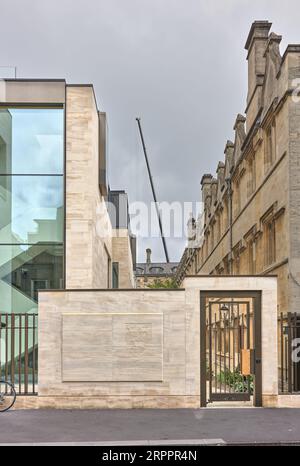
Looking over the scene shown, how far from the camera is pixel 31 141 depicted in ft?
64.8

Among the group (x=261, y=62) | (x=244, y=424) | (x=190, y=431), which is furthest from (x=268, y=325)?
(x=261, y=62)

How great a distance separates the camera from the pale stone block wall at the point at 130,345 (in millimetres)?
15023

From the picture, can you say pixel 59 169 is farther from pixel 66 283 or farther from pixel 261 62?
pixel 261 62

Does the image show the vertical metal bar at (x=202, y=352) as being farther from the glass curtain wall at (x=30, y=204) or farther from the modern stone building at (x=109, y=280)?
the glass curtain wall at (x=30, y=204)

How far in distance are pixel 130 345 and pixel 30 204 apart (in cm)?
632

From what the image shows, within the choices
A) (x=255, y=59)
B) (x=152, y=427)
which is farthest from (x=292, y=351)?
(x=255, y=59)

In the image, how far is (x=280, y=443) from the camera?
1040 cm

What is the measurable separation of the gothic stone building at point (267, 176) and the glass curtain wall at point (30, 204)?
15.7 ft

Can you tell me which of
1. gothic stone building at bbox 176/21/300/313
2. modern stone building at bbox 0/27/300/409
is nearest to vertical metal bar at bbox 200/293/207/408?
modern stone building at bbox 0/27/300/409

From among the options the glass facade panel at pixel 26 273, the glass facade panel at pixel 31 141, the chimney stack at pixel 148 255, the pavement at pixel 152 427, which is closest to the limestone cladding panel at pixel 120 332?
the pavement at pixel 152 427

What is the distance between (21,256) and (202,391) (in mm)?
7184

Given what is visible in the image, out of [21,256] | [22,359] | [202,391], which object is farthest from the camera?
[21,256]

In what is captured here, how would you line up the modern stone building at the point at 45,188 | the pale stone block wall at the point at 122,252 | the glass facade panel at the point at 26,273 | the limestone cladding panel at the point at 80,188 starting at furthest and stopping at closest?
the pale stone block wall at the point at 122,252
the limestone cladding panel at the point at 80,188
the modern stone building at the point at 45,188
the glass facade panel at the point at 26,273

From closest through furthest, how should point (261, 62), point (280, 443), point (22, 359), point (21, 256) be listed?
1. point (280, 443)
2. point (22, 359)
3. point (21, 256)
4. point (261, 62)
